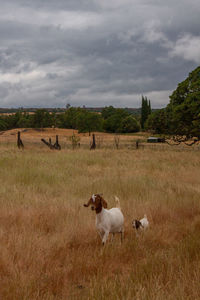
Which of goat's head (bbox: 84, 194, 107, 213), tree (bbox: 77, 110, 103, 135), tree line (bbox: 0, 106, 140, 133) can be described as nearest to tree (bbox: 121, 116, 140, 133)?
tree line (bbox: 0, 106, 140, 133)

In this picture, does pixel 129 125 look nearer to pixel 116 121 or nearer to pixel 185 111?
pixel 116 121

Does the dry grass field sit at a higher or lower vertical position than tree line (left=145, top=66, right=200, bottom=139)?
lower

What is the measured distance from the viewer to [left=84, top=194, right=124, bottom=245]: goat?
180 inches

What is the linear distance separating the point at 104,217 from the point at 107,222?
0.33ft

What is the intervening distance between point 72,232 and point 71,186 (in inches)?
194

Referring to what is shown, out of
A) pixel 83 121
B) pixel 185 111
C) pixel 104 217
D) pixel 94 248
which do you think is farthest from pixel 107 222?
pixel 83 121

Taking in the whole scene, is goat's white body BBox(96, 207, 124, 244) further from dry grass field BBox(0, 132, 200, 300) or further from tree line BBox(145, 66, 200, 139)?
tree line BBox(145, 66, 200, 139)

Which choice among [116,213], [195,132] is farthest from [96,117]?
[116,213]

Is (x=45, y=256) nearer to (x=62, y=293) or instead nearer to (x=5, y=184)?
(x=62, y=293)

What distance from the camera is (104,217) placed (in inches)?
187

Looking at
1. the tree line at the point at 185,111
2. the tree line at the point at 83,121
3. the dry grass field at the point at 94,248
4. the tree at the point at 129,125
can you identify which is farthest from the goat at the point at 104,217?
the tree at the point at 129,125

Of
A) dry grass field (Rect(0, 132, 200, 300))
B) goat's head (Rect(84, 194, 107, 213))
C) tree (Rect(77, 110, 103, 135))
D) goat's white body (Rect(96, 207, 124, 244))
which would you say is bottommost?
dry grass field (Rect(0, 132, 200, 300))

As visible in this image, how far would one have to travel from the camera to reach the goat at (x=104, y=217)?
4.57 m

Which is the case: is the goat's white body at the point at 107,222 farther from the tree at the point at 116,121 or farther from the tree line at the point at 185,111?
the tree at the point at 116,121
